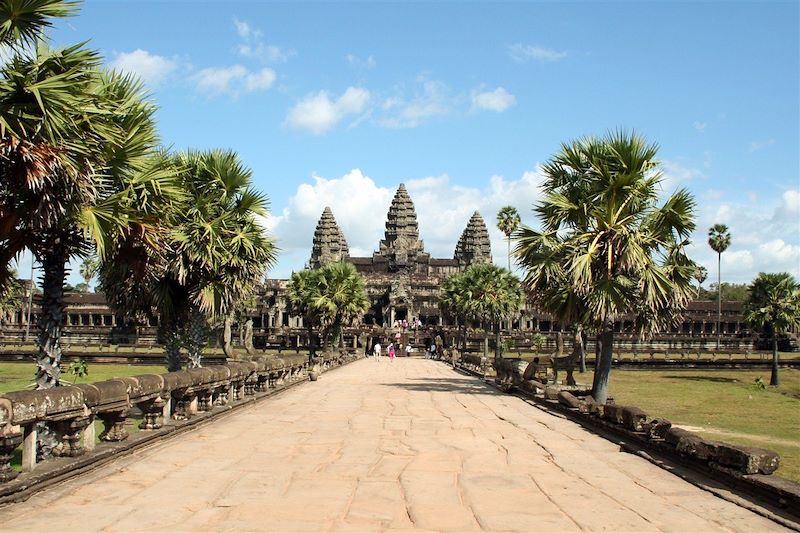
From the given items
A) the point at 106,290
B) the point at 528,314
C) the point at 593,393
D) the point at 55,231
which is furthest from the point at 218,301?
the point at 528,314

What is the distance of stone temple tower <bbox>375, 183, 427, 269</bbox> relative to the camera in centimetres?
14138

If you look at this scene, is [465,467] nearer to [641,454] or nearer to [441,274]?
[641,454]

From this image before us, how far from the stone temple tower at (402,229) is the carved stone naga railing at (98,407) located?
124414mm

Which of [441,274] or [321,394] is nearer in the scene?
[321,394]

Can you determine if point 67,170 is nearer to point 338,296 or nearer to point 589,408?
point 589,408

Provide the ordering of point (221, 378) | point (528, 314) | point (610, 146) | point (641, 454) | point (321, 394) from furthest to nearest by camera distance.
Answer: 1. point (528, 314)
2. point (321, 394)
3. point (610, 146)
4. point (221, 378)
5. point (641, 454)

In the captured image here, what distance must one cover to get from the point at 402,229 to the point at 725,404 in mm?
114892

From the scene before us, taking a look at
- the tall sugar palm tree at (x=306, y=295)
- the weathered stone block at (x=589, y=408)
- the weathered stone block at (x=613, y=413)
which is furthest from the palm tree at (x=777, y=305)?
the weathered stone block at (x=613, y=413)

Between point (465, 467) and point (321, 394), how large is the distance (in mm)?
12333

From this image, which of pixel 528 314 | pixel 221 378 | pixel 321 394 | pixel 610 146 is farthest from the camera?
pixel 528 314

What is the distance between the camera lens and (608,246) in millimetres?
19953

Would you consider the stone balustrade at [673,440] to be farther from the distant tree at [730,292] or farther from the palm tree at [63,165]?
the distant tree at [730,292]

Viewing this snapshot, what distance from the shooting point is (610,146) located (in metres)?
20.1

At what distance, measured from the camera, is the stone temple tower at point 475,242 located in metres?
141
